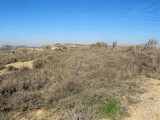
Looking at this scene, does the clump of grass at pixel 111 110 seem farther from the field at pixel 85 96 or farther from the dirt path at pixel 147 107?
the dirt path at pixel 147 107

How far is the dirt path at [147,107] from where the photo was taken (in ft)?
21.1

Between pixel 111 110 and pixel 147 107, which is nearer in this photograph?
pixel 111 110

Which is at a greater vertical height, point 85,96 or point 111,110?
point 85,96

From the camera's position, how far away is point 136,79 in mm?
10688

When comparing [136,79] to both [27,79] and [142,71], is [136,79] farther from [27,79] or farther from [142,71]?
[27,79]

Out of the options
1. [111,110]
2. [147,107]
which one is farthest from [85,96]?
[147,107]

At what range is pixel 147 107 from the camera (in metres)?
7.05

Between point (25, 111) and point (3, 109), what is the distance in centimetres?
71

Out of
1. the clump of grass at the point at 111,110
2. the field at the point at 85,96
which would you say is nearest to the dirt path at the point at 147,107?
the field at the point at 85,96

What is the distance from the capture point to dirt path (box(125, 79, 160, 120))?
643 centimetres

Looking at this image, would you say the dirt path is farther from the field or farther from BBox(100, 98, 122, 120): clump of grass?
BBox(100, 98, 122, 120): clump of grass

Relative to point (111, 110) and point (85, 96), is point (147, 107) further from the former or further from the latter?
point (85, 96)

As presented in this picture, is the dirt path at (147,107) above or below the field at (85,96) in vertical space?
below

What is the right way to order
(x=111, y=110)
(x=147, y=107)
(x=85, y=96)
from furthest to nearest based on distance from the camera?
1. (x=85, y=96)
2. (x=147, y=107)
3. (x=111, y=110)
